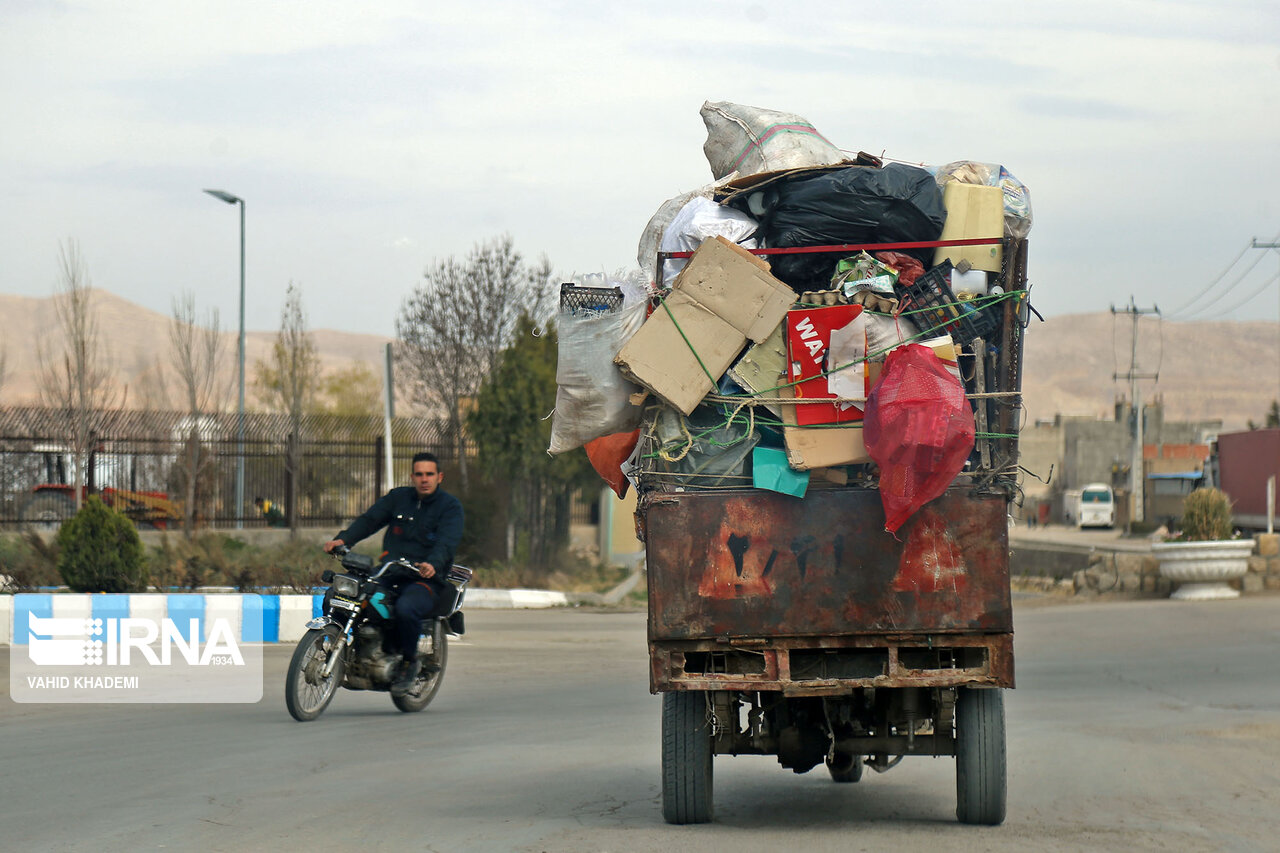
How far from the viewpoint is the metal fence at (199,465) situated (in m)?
26.4

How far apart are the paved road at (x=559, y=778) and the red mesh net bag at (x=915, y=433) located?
158 centimetres

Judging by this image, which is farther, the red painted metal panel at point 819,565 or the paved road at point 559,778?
the paved road at point 559,778

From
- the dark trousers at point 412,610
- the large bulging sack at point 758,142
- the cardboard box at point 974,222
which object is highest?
the large bulging sack at point 758,142

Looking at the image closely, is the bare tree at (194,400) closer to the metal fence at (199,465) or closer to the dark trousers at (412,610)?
the metal fence at (199,465)

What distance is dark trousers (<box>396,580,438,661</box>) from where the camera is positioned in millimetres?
11172

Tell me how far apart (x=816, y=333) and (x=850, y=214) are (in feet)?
2.02

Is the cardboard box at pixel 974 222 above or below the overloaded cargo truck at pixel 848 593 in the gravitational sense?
above

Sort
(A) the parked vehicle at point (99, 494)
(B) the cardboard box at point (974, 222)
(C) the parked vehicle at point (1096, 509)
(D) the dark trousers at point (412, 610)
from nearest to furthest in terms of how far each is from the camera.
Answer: (B) the cardboard box at point (974, 222), (D) the dark trousers at point (412, 610), (A) the parked vehicle at point (99, 494), (C) the parked vehicle at point (1096, 509)

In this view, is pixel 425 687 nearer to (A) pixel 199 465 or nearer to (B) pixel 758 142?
(B) pixel 758 142

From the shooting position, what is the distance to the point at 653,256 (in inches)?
305

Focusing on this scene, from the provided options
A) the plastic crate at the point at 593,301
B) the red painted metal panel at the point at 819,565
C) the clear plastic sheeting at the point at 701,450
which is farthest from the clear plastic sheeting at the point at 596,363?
the red painted metal panel at the point at 819,565

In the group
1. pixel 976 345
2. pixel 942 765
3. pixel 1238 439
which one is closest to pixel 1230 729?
pixel 942 765

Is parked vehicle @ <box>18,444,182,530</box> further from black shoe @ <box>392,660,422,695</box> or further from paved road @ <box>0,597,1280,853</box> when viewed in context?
black shoe @ <box>392,660,422,695</box>

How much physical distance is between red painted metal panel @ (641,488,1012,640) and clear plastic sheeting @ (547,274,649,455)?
0.70m
